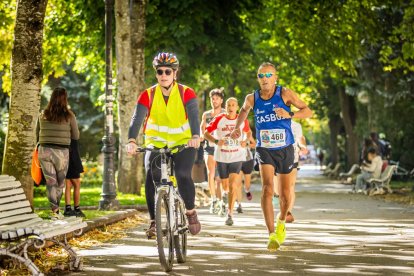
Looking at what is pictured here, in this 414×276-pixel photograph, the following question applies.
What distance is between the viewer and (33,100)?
460 inches

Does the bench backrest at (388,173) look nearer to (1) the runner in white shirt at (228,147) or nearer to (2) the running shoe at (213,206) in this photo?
(2) the running shoe at (213,206)

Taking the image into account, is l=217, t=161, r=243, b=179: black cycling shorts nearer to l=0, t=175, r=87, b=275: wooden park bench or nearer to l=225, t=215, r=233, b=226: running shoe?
l=225, t=215, r=233, b=226: running shoe

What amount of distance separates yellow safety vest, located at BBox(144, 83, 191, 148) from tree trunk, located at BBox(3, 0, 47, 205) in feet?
10.1

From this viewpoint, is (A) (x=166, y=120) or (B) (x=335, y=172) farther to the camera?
(B) (x=335, y=172)

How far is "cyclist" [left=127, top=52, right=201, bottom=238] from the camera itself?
9008 mm

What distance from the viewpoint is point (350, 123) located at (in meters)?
42.4

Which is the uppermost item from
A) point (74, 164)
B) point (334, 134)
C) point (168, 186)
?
point (334, 134)

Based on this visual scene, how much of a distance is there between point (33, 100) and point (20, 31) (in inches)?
36.0

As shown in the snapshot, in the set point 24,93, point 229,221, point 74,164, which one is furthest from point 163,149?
point 74,164

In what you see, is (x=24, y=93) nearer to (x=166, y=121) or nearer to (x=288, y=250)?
(x=166, y=121)

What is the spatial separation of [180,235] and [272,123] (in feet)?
6.44

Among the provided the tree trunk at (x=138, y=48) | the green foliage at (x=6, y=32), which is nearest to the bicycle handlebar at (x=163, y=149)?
the tree trunk at (x=138, y=48)

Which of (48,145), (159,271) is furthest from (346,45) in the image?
(159,271)

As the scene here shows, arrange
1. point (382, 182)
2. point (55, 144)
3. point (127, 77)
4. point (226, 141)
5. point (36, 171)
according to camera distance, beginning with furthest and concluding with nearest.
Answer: point (382, 182)
point (127, 77)
point (226, 141)
point (55, 144)
point (36, 171)
